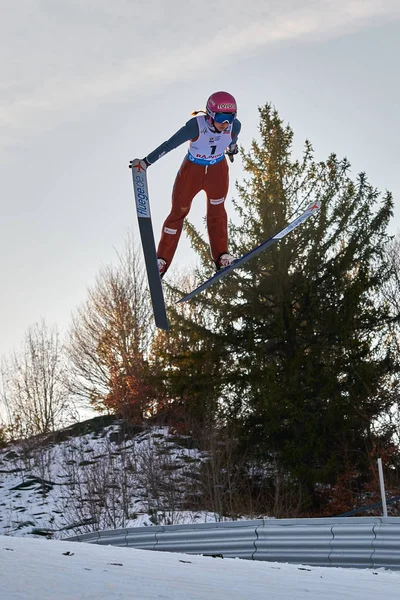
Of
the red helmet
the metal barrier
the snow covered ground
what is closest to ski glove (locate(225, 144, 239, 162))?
the red helmet

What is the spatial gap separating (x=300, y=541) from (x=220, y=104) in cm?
475

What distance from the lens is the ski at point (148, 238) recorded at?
6.01 meters

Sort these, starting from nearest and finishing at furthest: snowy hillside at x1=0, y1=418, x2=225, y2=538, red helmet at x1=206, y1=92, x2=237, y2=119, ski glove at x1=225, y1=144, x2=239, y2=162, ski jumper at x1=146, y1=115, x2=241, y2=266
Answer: red helmet at x1=206, y1=92, x2=237, y2=119, ski jumper at x1=146, y1=115, x2=241, y2=266, ski glove at x1=225, y1=144, x2=239, y2=162, snowy hillside at x1=0, y1=418, x2=225, y2=538

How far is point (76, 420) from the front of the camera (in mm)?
23281

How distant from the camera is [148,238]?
20.1 ft

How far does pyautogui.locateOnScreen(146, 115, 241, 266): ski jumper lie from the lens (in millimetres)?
5918

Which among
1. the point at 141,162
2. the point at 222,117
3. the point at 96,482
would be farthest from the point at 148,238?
the point at 96,482

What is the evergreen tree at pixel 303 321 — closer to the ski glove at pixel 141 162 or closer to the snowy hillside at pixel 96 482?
the snowy hillside at pixel 96 482

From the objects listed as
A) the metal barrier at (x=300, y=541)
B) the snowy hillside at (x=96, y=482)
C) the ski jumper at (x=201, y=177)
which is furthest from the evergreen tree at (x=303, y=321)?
the ski jumper at (x=201, y=177)

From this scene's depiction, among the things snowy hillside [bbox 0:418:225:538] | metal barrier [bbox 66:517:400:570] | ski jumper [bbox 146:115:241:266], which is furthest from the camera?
snowy hillside [bbox 0:418:225:538]

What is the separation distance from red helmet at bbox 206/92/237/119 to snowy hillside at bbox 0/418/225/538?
1084cm

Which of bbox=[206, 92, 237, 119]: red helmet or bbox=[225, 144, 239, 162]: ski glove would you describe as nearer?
bbox=[206, 92, 237, 119]: red helmet

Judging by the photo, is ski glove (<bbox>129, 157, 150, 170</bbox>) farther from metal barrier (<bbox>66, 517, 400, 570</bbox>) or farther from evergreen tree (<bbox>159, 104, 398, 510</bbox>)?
evergreen tree (<bbox>159, 104, 398, 510</bbox>)

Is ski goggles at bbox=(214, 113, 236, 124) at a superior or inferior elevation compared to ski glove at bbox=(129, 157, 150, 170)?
superior
